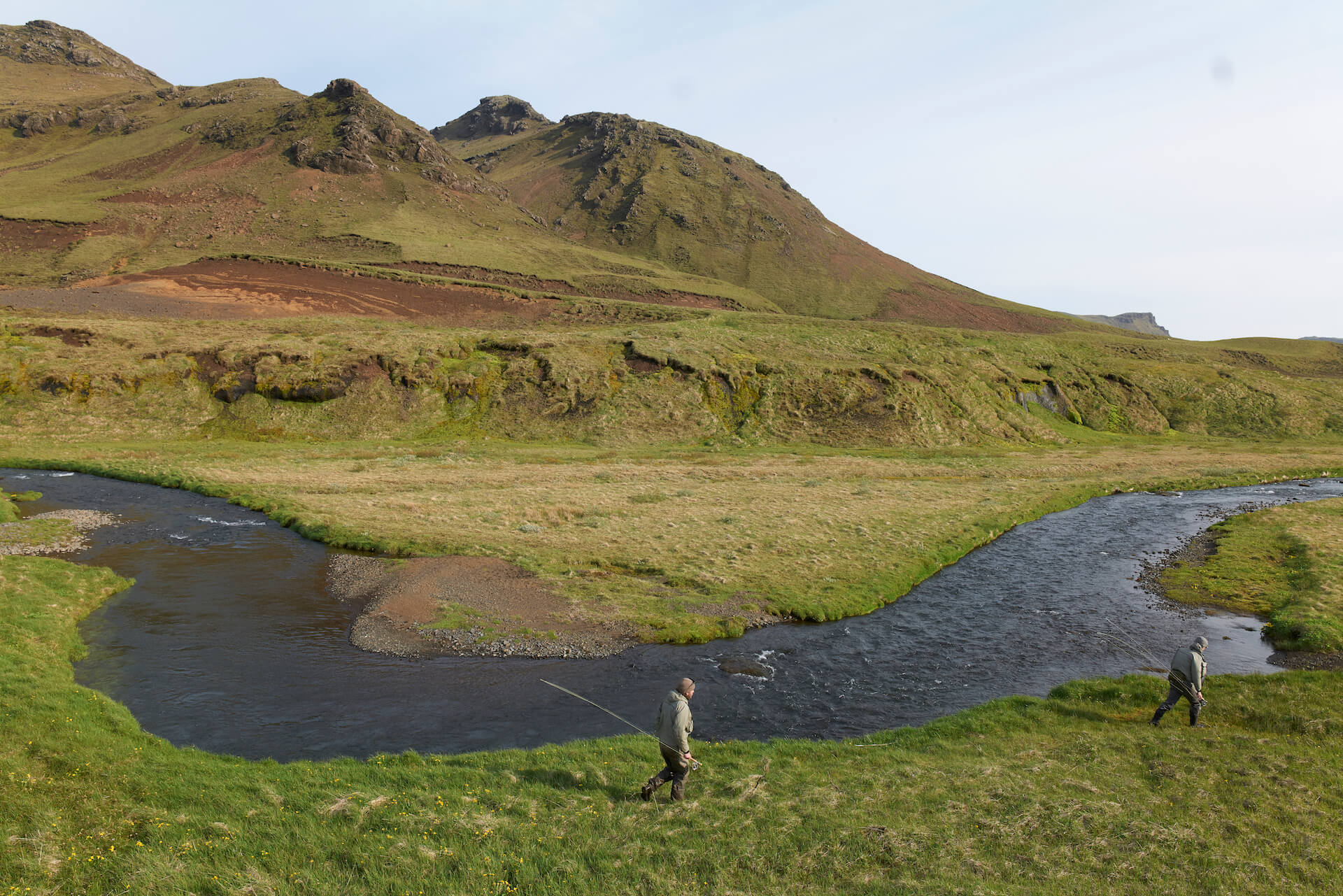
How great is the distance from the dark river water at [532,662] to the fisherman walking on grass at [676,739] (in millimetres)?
4956

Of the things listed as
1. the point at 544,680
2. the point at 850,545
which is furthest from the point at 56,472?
the point at 850,545

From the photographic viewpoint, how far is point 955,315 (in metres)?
183

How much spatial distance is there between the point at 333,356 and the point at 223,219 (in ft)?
328

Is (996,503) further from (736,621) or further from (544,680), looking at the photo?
(544,680)

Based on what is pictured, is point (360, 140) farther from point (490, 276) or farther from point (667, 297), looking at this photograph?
point (667, 297)

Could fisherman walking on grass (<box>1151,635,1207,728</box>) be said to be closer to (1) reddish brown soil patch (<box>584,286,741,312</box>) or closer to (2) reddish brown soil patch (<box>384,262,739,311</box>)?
(2) reddish brown soil patch (<box>384,262,739,311</box>)

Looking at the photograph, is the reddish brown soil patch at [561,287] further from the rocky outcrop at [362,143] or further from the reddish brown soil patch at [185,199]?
the rocky outcrop at [362,143]

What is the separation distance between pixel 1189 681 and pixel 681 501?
3333 centimetres

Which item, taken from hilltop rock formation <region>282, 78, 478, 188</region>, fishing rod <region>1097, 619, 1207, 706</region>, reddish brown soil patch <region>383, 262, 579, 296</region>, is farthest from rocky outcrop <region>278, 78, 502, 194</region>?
fishing rod <region>1097, 619, 1207, 706</region>

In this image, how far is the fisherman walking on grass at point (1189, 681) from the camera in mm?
19719

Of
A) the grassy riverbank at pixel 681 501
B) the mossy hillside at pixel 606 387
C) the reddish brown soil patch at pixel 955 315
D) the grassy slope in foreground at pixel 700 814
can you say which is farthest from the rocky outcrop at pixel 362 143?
the grassy slope in foreground at pixel 700 814

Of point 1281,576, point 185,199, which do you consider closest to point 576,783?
point 1281,576

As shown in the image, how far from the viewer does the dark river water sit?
801 inches

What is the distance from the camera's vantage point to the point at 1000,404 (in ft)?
286
